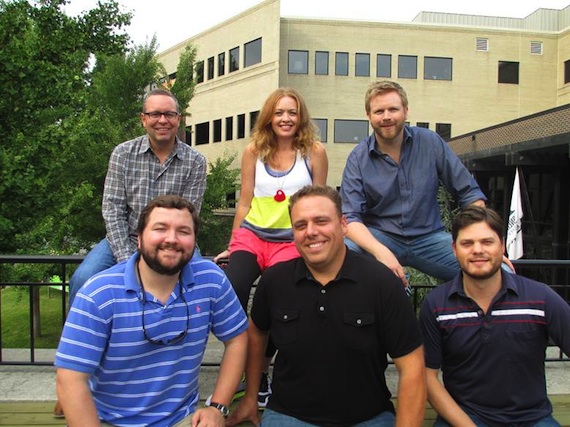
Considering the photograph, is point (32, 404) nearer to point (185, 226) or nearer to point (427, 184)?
point (185, 226)

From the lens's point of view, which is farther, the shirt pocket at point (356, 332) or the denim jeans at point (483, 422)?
the denim jeans at point (483, 422)

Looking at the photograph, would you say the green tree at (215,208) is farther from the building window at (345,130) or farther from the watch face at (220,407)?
Result: the building window at (345,130)

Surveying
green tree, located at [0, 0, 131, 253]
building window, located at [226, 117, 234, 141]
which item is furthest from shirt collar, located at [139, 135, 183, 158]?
building window, located at [226, 117, 234, 141]

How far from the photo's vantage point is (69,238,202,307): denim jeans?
3.28 metres

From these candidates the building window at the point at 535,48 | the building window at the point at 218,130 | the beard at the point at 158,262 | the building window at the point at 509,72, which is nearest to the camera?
the beard at the point at 158,262

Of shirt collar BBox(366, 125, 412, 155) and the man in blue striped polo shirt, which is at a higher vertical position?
shirt collar BBox(366, 125, 412, 155)

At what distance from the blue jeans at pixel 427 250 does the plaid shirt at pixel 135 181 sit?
48.9 inches

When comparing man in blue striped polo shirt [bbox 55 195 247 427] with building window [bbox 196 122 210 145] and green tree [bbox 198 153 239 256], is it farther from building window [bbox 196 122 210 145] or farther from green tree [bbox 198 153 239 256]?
building window [bbox 196 122 210 145]

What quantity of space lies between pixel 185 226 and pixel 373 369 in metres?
1.14

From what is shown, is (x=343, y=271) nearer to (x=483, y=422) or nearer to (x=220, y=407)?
(x=220, y=407)

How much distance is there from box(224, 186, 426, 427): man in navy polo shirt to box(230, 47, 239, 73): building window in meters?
33.9

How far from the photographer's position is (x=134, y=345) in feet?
7.72

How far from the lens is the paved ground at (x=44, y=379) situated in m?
3.54

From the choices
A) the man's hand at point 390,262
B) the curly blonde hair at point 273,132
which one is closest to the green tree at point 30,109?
the curly blonde hair at point 273,132
